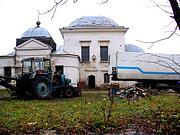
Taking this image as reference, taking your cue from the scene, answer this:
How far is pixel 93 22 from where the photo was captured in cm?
4397

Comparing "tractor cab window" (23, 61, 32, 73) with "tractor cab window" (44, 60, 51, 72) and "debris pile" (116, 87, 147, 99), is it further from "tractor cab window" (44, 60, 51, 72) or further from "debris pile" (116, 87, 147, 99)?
"debris pile" (116, 87, 147, 99)

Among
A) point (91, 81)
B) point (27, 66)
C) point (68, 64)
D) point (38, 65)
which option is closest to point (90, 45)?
point (91, 81)

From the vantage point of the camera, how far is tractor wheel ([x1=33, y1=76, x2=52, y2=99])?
19250 millimetres

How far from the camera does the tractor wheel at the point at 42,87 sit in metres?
19.2

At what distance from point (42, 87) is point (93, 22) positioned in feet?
83.6

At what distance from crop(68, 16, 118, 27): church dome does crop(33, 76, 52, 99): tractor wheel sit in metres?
23.7

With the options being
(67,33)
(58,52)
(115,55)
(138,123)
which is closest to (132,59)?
(115,55)

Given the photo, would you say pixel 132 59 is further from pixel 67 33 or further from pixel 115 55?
pixel 67 33

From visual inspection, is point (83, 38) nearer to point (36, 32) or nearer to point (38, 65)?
point (36, 32)

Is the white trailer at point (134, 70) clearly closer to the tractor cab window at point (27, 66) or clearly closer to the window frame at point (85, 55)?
the tractor cab window at point (27, 66)

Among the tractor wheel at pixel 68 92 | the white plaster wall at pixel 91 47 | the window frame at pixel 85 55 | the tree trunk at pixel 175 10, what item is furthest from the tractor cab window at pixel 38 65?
the window frame at pixel 85 55

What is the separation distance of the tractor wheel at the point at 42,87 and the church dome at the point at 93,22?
23748 millimetres

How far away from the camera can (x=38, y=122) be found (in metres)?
8.22

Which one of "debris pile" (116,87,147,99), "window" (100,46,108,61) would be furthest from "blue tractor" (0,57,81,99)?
"window" (100,46,108,61)
